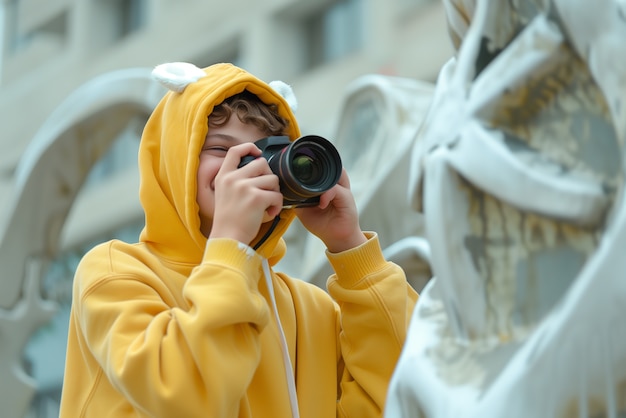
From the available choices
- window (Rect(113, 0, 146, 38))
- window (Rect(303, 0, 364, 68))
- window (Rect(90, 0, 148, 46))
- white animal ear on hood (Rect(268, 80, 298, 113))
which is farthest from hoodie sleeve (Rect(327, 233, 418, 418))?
window (Rect(113, 0, 146, 38))

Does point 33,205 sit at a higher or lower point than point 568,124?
lower

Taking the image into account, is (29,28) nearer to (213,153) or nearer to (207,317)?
(213,153)

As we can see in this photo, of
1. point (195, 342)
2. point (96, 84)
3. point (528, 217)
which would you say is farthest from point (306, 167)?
point (96, 84)

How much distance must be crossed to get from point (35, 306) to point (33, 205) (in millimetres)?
320

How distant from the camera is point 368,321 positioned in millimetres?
1467

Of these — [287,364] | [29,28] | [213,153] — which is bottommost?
[29,28]

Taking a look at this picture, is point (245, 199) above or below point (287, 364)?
above

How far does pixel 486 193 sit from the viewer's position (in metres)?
0.84

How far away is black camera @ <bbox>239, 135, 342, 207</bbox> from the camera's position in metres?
1.33

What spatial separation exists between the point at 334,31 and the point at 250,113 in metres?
10.1

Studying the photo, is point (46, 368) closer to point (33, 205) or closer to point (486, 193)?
point (33, 205)

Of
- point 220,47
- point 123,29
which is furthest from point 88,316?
point 123,29

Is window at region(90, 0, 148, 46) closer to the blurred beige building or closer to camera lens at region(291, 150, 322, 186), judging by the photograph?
the blurred beige building

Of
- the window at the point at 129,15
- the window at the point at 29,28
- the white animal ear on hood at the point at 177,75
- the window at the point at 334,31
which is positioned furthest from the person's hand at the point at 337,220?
the window at the point at 29,28
